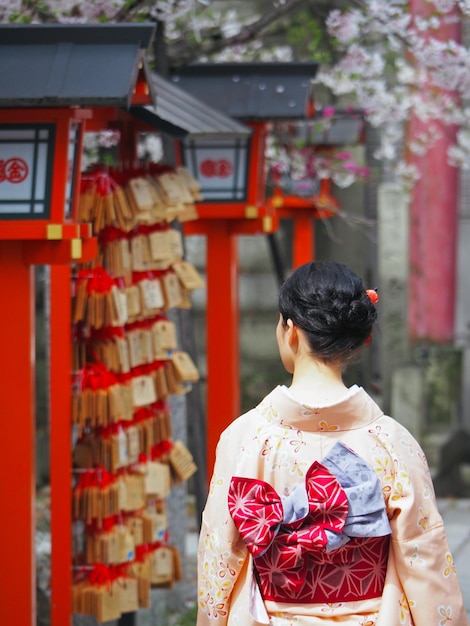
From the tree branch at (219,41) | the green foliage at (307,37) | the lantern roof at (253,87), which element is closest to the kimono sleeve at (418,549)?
the lantern roof at (253,87)

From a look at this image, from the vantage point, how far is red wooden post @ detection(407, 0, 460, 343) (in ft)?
39.5

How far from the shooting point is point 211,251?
25.3 feet

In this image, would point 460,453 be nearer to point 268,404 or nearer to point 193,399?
point 193,399

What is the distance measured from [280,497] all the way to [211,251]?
4.51 m

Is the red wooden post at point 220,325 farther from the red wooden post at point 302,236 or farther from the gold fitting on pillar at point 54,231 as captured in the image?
the red wooden post at point 302,236

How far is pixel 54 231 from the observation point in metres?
4.86

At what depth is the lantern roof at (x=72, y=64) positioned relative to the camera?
Result: 14.7 ft

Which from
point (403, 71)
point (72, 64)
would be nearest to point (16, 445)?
point (72, 64)

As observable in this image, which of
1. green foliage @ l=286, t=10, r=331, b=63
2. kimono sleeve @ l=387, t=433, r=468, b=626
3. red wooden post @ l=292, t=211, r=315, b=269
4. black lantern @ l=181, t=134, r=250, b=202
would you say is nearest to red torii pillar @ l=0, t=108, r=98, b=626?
kimono sleeve @ l=387, t=433, r=468, b=626

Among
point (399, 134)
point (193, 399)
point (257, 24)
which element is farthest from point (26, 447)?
point (399, 134)

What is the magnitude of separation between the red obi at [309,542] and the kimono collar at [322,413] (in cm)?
13

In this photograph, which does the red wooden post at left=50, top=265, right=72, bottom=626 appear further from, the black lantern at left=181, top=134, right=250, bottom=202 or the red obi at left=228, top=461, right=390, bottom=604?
the red obi at left=228, top=461, right=390, bottom=604

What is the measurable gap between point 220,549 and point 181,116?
2947mm

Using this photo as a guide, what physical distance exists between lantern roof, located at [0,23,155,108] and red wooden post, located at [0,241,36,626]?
0.75 meters
